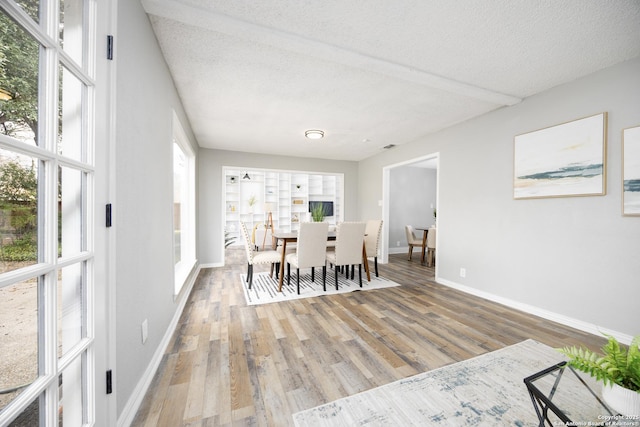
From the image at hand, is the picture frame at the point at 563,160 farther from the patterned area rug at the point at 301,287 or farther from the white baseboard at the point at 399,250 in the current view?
the white baseboard at the point at 399,250

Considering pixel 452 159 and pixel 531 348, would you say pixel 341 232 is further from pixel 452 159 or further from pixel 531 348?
pixel 531 348

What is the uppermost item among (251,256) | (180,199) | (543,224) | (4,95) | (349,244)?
(4,95)

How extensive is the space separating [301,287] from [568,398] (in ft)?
9.70

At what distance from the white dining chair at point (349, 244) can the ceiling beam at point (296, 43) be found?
1978 millimetres

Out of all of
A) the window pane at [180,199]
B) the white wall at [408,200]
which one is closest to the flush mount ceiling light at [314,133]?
the window pane at [180,199]

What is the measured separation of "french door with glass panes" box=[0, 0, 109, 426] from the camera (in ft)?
2.11

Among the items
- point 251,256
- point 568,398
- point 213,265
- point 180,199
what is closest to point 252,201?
point 213,265

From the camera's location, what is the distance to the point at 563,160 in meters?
2.46

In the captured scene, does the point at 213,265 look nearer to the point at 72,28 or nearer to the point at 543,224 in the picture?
the point at 72,28

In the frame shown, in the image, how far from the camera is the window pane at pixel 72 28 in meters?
0.86

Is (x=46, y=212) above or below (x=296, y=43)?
below

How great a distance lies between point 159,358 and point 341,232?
244cm

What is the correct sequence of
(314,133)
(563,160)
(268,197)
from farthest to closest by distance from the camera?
1. (268,197)
2. (314,133)
3. (563,160)

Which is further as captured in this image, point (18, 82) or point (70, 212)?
point (70, 212)
